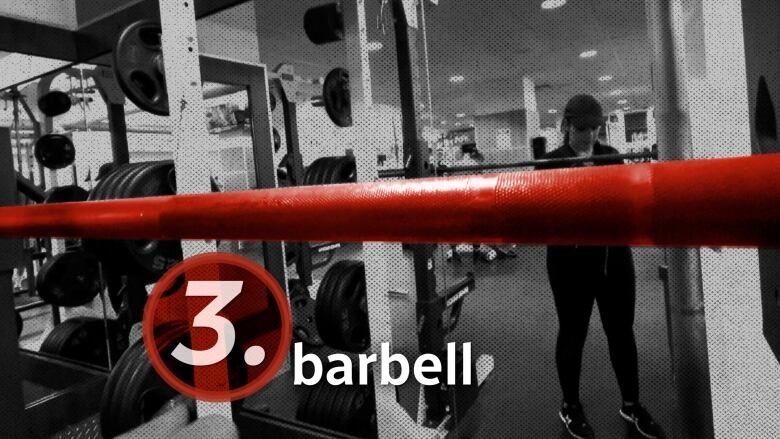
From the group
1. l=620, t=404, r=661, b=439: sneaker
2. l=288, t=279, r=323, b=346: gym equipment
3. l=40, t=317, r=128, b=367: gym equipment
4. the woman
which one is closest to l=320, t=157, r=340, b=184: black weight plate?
l=288, t=279, r=323, b=346: gym equipment

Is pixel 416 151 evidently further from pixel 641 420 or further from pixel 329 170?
pixel 641 420

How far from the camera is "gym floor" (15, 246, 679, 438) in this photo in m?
1.95

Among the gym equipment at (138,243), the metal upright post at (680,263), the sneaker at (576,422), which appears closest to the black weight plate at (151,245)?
the gym equipment at (138,243)

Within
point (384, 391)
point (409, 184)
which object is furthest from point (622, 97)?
point (409, 184)

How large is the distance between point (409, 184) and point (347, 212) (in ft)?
0.23

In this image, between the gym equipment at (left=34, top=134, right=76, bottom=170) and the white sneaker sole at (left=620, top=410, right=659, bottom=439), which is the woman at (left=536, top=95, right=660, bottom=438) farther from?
the gym equipment at (left=34, top=134, right=76, bottom=170)

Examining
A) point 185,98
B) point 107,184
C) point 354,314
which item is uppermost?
point 185,98

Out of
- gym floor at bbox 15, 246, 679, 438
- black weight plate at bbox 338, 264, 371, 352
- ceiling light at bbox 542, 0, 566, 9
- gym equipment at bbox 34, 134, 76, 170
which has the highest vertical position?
ceiling light at bbox 542, 0, 566, 9

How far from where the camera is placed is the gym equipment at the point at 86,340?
2.50 m

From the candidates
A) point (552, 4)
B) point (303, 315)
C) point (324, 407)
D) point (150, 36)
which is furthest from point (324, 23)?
point (552, 4)

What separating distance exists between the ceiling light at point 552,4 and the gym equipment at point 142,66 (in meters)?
3.82

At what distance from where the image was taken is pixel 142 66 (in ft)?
4.55

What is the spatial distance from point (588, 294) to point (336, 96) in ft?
5.24

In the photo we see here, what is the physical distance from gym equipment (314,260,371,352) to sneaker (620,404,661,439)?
102 cm
